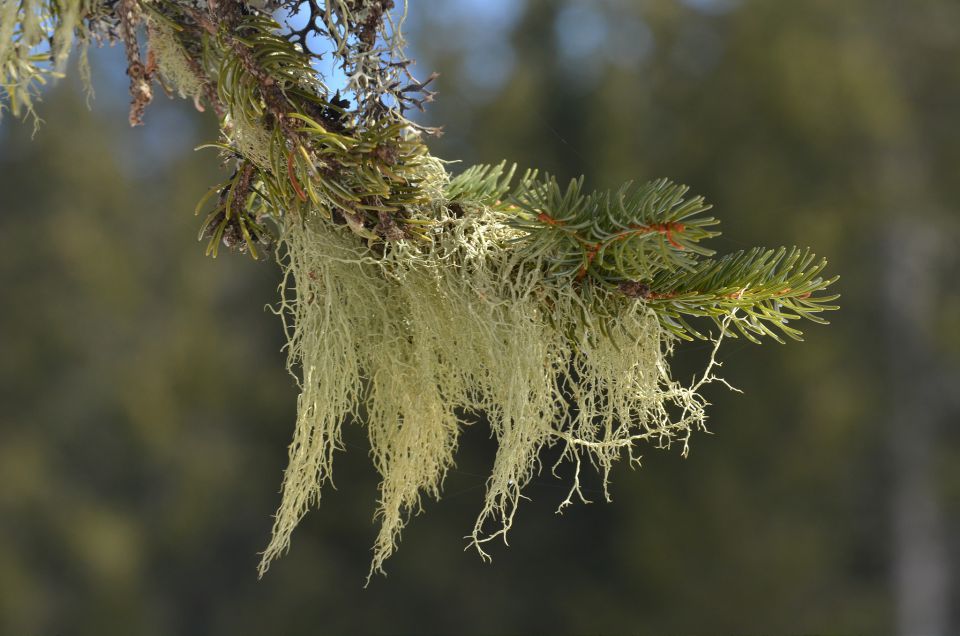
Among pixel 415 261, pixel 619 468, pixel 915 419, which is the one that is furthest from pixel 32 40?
pixel 915 419

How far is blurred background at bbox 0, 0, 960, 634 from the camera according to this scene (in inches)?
122

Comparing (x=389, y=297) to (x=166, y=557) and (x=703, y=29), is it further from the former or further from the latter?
(x=703, y=29)

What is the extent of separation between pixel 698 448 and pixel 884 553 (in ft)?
2.90

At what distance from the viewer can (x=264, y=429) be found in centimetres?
351

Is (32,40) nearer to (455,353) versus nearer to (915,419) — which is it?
(455,353)

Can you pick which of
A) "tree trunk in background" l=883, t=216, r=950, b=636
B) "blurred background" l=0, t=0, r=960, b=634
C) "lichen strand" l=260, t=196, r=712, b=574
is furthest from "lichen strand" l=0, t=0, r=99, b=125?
"tree trunk in background" l=883, t=216, r=950, b=636

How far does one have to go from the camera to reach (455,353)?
1.39ft

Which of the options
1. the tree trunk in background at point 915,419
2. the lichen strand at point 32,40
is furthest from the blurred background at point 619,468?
the lichen strand at point 32,40

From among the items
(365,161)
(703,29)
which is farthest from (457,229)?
(703,29)

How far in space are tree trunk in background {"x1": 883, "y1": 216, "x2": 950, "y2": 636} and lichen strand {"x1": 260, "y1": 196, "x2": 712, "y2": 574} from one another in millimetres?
3131

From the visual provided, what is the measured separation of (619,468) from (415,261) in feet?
8.86

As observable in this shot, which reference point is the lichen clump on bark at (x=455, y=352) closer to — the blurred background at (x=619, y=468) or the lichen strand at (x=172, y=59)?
the lichen strand at (x=172, y=59)

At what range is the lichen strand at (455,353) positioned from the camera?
39 centimetres

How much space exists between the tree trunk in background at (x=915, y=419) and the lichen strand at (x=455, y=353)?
313 centimetres
